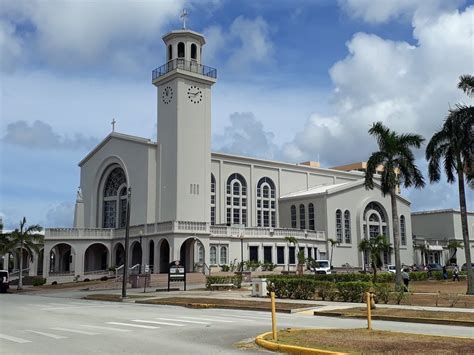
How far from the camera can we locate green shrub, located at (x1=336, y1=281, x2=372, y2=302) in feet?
82.8

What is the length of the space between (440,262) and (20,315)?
69.8m

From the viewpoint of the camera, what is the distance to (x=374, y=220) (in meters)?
67.9

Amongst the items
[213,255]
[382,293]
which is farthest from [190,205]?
[382,293]

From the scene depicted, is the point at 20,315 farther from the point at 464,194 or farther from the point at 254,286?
the point at 464,194

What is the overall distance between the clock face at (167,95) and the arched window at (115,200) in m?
10.3

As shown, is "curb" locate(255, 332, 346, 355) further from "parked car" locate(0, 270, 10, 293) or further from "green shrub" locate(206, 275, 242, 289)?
"parked car" locate(0, 270, 10, 293)

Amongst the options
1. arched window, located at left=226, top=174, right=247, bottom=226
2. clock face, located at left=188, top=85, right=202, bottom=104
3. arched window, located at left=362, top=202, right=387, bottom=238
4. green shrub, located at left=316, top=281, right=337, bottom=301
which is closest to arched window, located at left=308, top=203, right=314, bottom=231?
arched window, located at left=362, top=202, right=387, bottom=238

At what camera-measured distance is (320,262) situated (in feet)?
173

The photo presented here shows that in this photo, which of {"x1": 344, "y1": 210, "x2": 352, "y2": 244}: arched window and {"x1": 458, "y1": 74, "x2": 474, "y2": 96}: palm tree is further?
{"x1": 344, "y1": 210, "x2": 352, "y2": 244}: arched window

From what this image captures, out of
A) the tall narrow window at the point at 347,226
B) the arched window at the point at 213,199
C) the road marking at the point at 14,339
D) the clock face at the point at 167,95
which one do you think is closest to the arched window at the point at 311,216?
the tall narrow window at the point at 347,226

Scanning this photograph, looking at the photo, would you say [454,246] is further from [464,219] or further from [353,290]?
[353,290]

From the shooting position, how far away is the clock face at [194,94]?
181 ft

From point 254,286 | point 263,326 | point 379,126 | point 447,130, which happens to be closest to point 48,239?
point 254,286

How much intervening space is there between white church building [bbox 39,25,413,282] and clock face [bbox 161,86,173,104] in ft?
0.47
